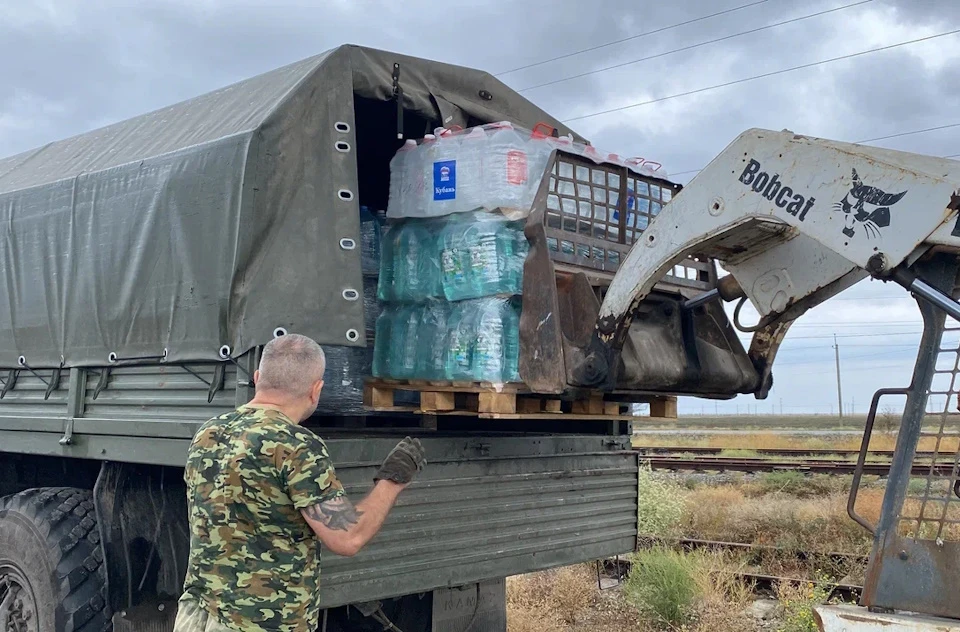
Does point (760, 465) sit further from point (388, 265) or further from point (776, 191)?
point (776, 191)

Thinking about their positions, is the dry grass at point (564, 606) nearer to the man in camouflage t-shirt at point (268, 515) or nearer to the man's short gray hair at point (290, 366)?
the man in camouflage t-shirt at point (268, 515)

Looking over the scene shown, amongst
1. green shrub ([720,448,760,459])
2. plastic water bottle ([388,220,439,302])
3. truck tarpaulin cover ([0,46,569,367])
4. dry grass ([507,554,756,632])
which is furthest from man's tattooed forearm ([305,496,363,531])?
green shrub ([720,448,760,459])

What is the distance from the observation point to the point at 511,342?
420 cm

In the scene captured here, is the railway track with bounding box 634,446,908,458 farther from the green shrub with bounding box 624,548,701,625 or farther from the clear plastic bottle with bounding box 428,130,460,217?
the clear plastic bottle with bounding box 428,130,460,217

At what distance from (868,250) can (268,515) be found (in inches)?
89.7

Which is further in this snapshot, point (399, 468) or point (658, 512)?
point (658, 512)

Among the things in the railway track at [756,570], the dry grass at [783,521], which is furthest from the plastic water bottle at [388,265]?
the dry grass at [783,521]

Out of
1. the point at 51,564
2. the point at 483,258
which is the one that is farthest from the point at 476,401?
the point at 51,564

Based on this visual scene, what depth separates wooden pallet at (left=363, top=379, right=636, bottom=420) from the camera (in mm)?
4125

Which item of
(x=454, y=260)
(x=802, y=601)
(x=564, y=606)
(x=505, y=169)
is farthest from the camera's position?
(x=564, y=606)

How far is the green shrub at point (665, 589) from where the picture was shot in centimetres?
689

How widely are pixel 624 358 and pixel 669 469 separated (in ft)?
43.6

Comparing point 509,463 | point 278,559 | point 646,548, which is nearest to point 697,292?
point 509,463

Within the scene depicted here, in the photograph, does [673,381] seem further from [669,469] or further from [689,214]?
[669,469]
